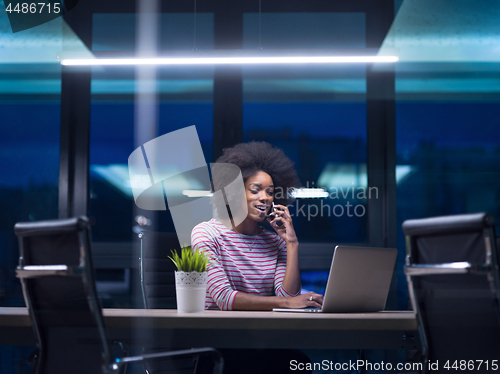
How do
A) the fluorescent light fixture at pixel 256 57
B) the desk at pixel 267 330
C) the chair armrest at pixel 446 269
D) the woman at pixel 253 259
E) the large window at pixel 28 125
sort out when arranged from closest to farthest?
the chair armrest at pixel 446 269 < the desk at pixel 267 330 < the woman at pixel 253 259 < the fluorescent light fixture at pixel 256 57 < the large window at pixel 28 125

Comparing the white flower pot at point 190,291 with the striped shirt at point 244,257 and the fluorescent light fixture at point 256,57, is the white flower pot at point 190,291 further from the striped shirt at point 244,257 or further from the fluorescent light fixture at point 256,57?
the fluorescent light fixture at point 256,57

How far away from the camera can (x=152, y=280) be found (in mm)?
2369

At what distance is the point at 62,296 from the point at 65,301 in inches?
0.6

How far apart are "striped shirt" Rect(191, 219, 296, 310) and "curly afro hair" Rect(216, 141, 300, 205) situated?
0.40 m

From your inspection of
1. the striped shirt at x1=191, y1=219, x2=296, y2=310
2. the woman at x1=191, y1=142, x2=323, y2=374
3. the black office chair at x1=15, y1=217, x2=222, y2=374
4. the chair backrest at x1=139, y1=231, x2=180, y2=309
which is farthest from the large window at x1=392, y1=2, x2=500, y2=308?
the black office chair at x1=15, y1=217, x2=222, y2=374

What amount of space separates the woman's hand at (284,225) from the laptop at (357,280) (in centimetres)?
57

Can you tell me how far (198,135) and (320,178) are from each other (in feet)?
3.25

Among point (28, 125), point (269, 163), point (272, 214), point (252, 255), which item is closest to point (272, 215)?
point (272, 214)

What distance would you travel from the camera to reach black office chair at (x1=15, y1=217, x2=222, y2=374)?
122cm

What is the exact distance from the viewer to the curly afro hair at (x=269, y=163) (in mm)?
2754

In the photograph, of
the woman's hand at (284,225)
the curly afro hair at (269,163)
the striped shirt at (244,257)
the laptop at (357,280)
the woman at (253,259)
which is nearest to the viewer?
the laptop at (357,280)

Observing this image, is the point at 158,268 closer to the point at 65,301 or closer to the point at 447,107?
the point at 65,301

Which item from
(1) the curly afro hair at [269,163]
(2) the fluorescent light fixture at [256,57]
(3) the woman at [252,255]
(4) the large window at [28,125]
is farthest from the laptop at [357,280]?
(4) the large window at [28,125]

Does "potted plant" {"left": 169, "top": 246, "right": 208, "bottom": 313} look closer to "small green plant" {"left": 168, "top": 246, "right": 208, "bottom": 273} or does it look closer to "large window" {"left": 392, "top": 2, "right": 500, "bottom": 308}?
"small green plant" {"left": 168, "top": 246, "right": 208, "bottom": 273}
